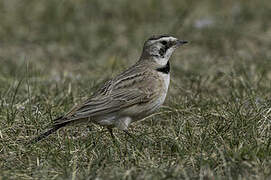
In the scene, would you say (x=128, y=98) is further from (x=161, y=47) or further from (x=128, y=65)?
(x=128, y=65)

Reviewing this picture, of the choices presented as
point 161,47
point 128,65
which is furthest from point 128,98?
point 128,65

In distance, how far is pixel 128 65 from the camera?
31.5 ft

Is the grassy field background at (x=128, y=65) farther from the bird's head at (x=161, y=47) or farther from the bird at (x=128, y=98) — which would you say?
the bird's head at (x=161, y=47)

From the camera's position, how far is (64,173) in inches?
197

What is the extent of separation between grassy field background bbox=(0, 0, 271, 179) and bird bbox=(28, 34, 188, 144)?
185 millimetres

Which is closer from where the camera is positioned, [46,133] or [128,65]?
[46,133]

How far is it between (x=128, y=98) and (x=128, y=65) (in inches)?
130

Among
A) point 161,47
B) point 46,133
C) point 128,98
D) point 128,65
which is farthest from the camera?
point 128,65

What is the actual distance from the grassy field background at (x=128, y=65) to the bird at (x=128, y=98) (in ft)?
0.61

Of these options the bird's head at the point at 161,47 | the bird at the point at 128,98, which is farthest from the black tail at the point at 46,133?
the bird's head at the point at 161,47

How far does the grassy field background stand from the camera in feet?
17.0

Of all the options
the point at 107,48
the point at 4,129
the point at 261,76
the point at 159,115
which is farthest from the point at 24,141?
the point at 107,48

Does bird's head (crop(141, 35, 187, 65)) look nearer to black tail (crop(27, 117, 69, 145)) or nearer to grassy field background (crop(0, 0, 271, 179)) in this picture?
grassy field background (crop(0, 0, 271, 179))

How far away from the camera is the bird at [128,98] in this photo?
6.06 meters
